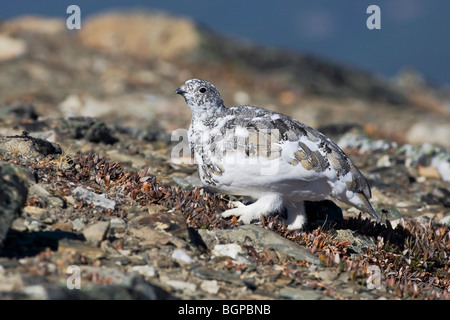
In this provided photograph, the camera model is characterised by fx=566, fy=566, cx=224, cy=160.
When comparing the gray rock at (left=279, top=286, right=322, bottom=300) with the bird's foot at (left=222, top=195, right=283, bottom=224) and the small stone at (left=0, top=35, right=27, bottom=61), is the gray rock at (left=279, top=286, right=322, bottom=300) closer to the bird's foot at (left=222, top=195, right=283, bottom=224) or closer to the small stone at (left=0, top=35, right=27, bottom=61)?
the bird's foot at (left=222, top=195, right=283, bottom=224)

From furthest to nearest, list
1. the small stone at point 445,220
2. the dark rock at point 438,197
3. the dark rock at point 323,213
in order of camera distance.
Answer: the dark rock at point 438,197
the small stone at point 445,220
the dark rock at point 323,213

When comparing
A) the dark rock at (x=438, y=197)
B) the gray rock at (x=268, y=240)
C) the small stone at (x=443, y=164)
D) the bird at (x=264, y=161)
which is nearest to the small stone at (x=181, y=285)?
the gray rock at (x=268, y=240)

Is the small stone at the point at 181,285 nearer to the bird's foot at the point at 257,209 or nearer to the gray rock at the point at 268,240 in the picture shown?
the gray rock at the point at 268,240

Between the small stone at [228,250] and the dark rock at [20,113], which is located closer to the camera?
the small stone at [228,250]

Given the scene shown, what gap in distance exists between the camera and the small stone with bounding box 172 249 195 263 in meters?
5.67

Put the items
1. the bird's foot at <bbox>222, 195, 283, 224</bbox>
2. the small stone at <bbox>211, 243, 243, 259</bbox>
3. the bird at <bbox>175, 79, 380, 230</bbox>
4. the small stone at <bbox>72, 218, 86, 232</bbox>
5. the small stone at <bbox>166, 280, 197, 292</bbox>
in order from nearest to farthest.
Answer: the small stone at <bbox>166, 280, 197, 292</bbox>
the small stone at <bbox>72, 218, 86, 232</bbox>
the small stone at <bbox>211, 243, 243, 259</bbox>
the bird at <bbox>175, 79, 380, 230</bbox>
the bird's foot at <bbox>222, 195, 283, 224</bbox>

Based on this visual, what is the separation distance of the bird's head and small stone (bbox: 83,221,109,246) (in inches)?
86.7

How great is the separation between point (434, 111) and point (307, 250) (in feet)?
80.0

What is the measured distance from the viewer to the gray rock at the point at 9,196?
16.3 ft

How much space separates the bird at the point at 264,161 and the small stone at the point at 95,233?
5.12 feet

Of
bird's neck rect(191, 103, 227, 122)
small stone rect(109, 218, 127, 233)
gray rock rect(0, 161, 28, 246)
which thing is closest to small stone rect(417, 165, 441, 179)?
bird's neck rect(191, 103, 227, 122)

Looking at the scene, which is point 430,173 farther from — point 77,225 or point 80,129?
point 77,225

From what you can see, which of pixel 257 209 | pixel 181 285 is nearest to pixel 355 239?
pixel 257 209
